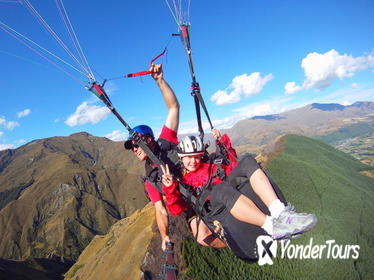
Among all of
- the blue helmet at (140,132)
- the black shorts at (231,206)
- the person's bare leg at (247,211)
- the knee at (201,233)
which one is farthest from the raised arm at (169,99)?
the person's bare leg at (247,211)

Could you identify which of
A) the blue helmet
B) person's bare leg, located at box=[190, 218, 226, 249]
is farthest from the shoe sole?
the blue helmet

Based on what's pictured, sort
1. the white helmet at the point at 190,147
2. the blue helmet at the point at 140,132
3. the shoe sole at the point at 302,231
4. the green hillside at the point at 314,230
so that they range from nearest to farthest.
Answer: the shoe sole at the point at 302,231 < the white helmet at the point at 190,147 < the blue helmet at the point at 140,132 < the green hillside at the point at 314,230

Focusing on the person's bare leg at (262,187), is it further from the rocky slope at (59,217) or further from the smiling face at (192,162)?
the rocky slope at (59,217)

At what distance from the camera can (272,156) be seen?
36.9m

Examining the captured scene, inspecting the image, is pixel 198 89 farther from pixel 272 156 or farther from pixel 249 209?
pixel 272 156

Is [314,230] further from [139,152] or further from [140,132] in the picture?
[140,132]

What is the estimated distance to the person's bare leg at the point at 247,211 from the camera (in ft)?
15.6

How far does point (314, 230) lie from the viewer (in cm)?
2855

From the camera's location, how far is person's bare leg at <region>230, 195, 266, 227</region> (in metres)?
4.75

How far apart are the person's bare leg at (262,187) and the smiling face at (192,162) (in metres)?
1.61

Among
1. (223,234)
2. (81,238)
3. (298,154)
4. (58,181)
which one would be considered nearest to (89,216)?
(81,238)

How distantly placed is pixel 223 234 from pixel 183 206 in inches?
42.5

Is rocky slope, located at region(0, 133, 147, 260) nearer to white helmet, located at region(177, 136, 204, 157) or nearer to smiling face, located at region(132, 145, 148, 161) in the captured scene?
smiling face, located at region(132, 145, 148, 161)

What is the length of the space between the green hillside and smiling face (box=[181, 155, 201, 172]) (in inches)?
424
